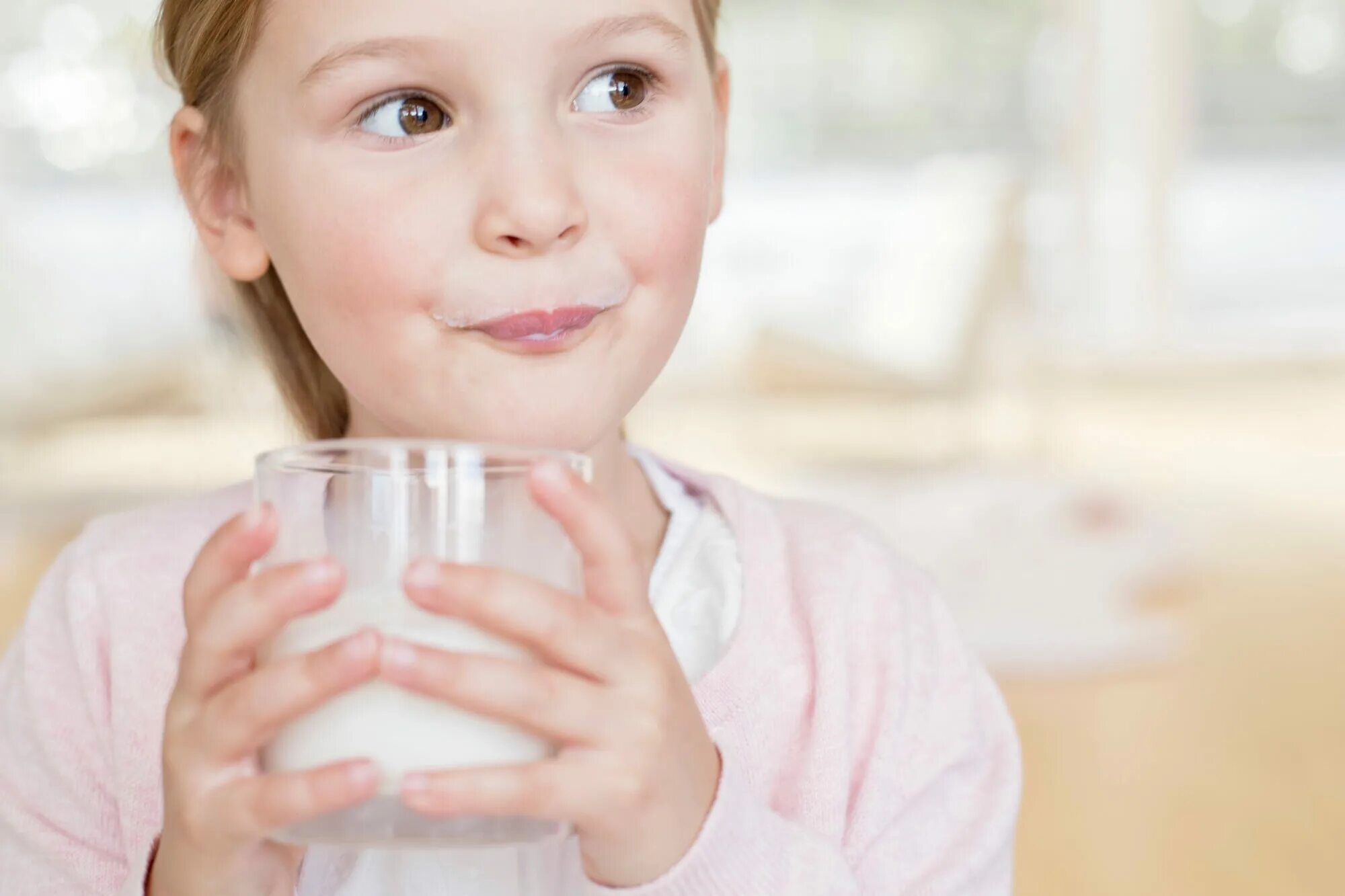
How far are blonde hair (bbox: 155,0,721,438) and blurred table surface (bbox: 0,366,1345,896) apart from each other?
134 cm

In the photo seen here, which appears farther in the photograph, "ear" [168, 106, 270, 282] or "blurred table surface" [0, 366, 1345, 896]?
"blurred table surface" [0, 366, 1345, 896]

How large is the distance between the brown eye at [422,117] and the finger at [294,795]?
0.42m

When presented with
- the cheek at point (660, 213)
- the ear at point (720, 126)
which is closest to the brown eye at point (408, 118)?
the cheek at point (660, 213)

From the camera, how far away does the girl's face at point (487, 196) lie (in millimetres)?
925

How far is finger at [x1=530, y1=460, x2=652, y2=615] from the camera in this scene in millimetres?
700

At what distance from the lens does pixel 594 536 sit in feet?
2.37

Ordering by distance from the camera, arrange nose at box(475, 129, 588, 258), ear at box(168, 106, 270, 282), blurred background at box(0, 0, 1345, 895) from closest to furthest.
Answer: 1. nose at box(475, 129, 588, 258)
2. ear at box(168, 106, 270, 282)
3. blurred background at box(0, 0, 1345, 895)

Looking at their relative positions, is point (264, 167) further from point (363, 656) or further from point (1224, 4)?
point (1224, 4)

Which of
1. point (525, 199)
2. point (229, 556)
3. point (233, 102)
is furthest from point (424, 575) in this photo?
point (233, 102)

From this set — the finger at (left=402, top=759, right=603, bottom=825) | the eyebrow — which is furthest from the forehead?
the finger at (left=402, top=759, right=603, bottom=825)

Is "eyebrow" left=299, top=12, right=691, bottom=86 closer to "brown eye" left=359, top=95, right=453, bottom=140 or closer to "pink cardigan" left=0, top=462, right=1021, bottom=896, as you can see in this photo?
"brown eye" left=359, top=95, right=453, bottom=140

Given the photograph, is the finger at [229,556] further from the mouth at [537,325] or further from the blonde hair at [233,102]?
the blonde hair at [233,102]

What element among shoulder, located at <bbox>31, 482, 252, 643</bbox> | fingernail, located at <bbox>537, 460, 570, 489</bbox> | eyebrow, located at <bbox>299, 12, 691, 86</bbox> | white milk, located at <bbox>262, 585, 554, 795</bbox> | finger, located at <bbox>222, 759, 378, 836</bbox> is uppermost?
eyebrow, located at <bbox>299, 12, 691, 86</bbox>

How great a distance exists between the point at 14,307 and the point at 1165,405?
5.41 meters
